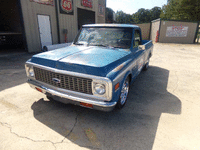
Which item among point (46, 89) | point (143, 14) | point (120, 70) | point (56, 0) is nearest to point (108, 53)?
point (120, 70)

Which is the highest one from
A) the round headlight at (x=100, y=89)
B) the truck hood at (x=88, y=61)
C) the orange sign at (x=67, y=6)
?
the orange sign at (x=67, y=6)

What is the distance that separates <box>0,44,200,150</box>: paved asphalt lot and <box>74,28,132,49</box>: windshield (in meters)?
1.50

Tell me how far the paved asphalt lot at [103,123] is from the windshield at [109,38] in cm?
150

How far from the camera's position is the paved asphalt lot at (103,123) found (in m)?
2.23

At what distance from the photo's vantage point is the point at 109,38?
11.5 feet

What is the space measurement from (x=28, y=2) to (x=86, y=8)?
20.8 feet

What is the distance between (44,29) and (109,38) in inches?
322

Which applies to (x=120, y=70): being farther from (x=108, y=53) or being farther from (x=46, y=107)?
(x=46, y=107)

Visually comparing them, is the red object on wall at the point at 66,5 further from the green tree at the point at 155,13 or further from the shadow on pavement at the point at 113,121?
the green tree at the point at 155,13

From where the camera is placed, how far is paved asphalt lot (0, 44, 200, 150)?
2230 millimetres

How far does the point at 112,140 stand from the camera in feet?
7.57

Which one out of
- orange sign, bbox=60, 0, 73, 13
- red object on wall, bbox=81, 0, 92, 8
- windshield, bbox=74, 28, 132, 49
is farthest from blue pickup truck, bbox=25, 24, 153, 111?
red object on wall, bbox=81, 0, 92, 8

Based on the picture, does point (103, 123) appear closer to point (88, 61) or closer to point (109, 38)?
point (88, 61)

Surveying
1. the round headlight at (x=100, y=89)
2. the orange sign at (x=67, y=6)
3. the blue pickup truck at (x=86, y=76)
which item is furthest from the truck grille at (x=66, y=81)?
the orange sign at (x=67, y=6)
